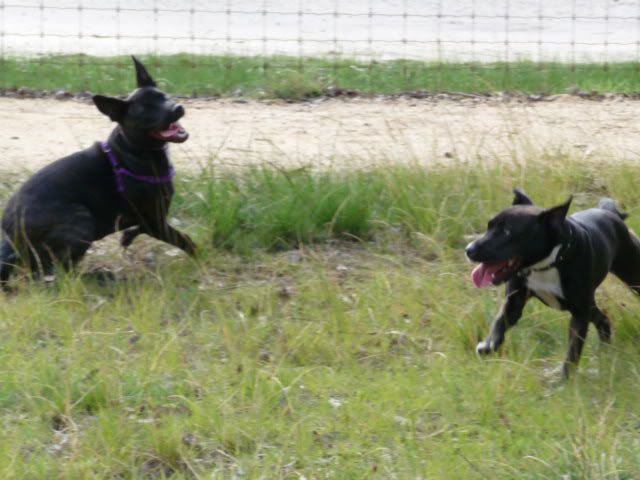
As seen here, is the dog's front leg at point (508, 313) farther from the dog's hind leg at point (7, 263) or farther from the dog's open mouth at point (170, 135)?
the dog's hind leg at point (7, 263)

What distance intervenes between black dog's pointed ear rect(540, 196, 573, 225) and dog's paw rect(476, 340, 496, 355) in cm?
70

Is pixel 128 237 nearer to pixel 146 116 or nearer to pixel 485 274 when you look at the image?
pixel 146 116

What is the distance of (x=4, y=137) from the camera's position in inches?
368

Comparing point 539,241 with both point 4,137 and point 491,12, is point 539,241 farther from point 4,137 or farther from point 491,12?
point 491,12

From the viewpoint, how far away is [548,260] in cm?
541

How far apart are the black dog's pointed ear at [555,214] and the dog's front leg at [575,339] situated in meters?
0.48

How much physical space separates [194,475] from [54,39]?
1015 centimetres

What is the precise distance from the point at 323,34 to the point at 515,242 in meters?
10.0

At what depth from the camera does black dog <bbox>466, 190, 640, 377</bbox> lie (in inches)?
210

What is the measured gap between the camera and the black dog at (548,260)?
5336 mm

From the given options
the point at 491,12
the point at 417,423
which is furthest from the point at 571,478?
the point at 491,12

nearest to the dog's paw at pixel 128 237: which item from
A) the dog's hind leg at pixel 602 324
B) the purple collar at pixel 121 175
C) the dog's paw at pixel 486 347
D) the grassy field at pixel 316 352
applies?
the grassy field at pixel 316 352

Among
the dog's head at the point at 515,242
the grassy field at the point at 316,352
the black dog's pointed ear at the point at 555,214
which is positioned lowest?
the grassy field at the point at 316,352

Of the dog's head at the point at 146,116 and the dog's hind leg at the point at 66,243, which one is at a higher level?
the dog's head at the point at 146,116
